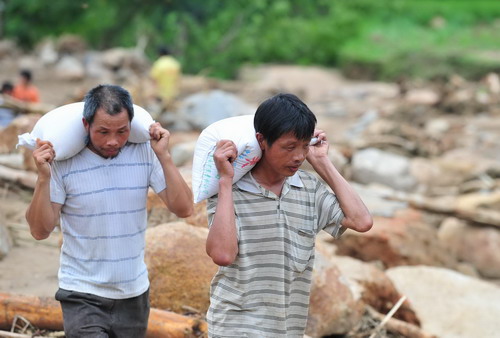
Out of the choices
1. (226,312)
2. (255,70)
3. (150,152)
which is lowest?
(255,70)

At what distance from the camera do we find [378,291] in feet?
18.2

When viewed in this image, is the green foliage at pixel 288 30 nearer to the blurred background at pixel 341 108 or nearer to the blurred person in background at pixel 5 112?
the blurred background at pixel 341 108

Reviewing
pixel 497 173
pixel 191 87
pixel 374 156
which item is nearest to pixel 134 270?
pixel 374 156

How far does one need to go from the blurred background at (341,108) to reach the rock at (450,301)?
15 mm

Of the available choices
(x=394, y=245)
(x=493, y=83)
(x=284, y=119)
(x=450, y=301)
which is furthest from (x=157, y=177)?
(x=493, y=83)

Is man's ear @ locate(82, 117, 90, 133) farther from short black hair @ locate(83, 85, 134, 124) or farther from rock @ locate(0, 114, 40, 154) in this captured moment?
rock @ locate(0, 114, 40, 154)

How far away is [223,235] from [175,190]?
1.57 feet

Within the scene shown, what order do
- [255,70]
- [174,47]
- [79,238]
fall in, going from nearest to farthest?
1. [79,238]
2. [174,47]
3. [255,70]

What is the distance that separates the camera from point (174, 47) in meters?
21.4

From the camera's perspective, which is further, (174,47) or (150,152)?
(174,47)

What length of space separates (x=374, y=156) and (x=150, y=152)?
8.33m

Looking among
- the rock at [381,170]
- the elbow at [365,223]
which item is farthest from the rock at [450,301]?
the rock at [381,170]

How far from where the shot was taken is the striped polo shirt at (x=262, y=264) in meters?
3.04

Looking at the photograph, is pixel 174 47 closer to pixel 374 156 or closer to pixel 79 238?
pixel 374 156
